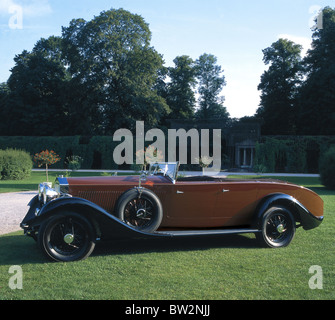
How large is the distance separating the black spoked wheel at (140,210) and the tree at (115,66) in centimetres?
3259

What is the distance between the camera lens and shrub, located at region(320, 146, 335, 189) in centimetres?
1670

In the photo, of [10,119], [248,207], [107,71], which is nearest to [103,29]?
[107,71]

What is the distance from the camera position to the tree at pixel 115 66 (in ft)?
124

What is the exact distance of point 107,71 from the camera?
37.9 m

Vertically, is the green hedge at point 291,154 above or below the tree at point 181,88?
below

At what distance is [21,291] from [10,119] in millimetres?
42954

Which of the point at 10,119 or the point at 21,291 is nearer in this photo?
the point at 21,291

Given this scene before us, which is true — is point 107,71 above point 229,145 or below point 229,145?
above

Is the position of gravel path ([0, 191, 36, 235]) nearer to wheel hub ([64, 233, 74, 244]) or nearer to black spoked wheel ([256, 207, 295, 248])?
wheel hub ([64, 233, 74, 244])

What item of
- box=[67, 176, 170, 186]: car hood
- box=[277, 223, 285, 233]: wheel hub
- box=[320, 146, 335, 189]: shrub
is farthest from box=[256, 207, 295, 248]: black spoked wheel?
box=[320, 146, 335, 189]: shrub

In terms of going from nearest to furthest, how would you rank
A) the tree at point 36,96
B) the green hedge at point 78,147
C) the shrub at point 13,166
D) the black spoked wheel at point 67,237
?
the black spoked wheel at point 67,237 < the shrub at point 13,166 < the green hedge at point 78,147 < the tree at point 36,96

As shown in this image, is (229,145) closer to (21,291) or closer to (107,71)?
(107,71)

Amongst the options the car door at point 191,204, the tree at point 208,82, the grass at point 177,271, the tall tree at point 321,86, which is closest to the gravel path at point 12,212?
the grass at point 177,271

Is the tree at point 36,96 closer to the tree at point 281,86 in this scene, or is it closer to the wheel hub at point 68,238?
the tree at point 281,86
